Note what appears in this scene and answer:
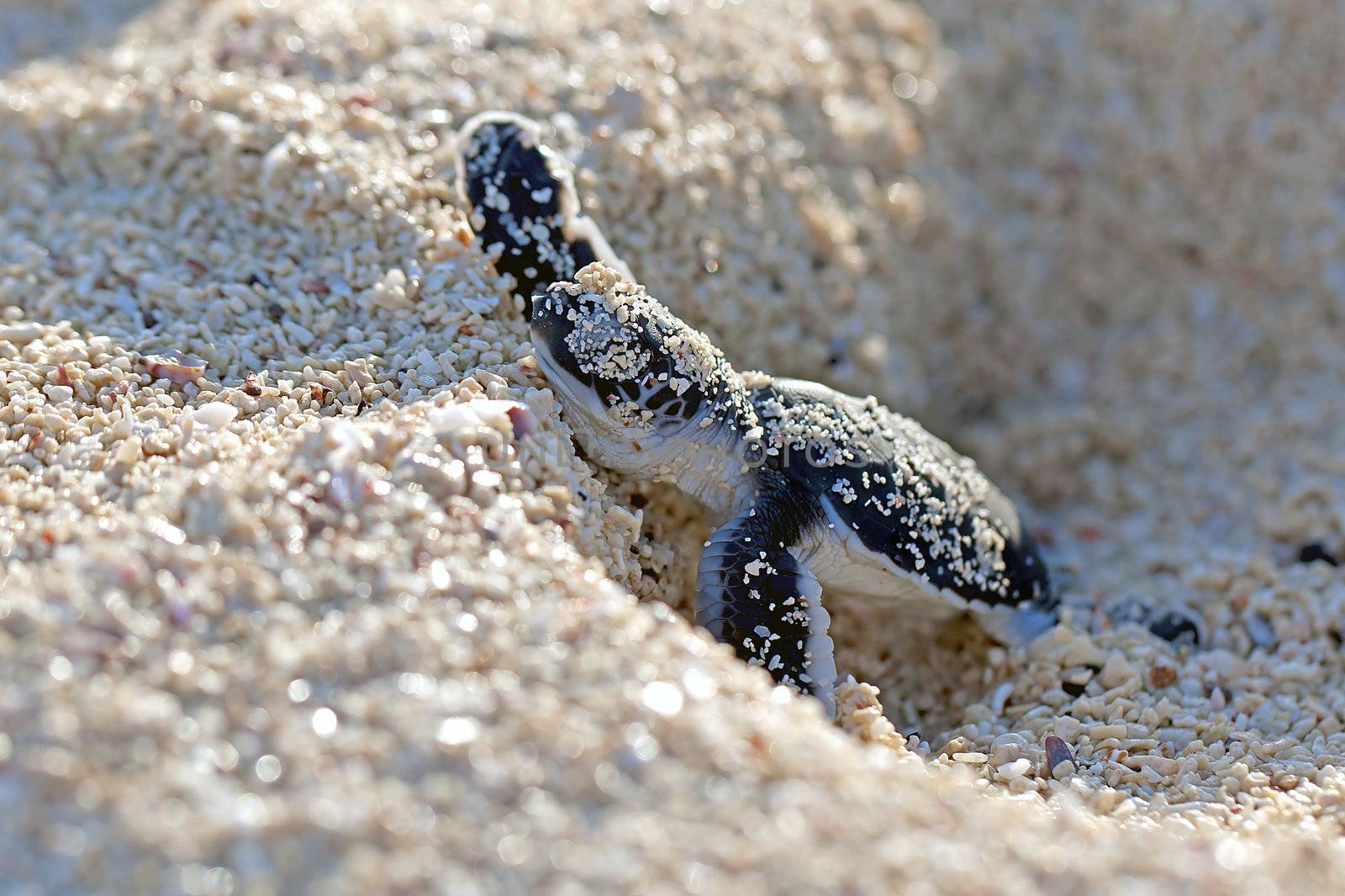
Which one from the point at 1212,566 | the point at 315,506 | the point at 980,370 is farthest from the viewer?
the point at 980,370

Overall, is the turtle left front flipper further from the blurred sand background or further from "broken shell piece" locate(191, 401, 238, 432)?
"broken shell piece" locate(191, 401, 238, 432)

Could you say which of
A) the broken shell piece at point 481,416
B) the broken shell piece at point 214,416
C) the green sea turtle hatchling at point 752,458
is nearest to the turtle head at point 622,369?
the green sea turtle hatchling at point 752,458

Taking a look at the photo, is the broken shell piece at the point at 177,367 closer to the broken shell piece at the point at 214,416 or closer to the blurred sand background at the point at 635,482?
the blurred sand background at the point at 635,482

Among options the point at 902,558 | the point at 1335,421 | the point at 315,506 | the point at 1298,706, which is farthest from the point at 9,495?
the point at 1335,421

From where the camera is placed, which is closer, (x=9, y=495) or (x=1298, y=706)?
(x=9, y=495)

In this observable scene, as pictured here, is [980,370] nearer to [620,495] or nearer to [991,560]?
[991,560]

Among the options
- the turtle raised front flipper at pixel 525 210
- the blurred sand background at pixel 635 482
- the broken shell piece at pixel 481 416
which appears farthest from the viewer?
the turtle raised front flipper at pixel 525 210

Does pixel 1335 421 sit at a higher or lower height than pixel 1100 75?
lower
